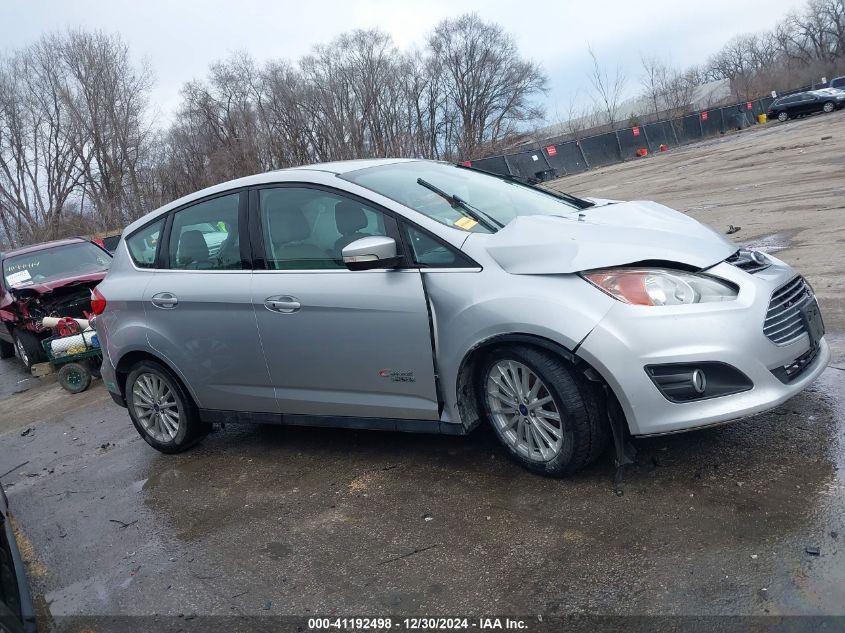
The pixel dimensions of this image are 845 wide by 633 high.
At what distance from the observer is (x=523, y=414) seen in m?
3.73

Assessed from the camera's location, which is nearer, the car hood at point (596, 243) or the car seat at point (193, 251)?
the car hood at point (596, 243)

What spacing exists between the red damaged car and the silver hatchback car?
15.7 ft

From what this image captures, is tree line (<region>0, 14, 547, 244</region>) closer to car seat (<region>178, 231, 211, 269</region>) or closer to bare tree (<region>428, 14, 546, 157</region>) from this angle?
bare tree (<region>428, 14, 546, 157</region>)

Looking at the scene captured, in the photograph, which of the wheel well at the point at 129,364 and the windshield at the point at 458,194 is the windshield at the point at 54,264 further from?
the windshield at the point at 458,194

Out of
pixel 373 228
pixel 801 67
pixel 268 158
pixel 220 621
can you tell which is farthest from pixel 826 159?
pixel 801 67

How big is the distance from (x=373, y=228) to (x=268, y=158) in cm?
4986

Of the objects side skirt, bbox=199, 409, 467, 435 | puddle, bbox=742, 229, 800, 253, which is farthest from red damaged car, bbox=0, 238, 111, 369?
puddle, bbox=742, 229, 800, 253

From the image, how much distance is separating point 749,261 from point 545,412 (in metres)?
1.31

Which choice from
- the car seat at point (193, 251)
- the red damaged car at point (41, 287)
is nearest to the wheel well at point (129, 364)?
the car seat at point (193, 251)

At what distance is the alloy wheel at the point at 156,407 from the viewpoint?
5.27 metres

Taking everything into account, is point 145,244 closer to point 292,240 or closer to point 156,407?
point 156,407

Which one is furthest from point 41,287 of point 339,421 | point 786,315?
point 786,315

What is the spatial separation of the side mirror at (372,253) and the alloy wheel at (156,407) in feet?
6.92

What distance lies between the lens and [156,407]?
5355 millimetres
